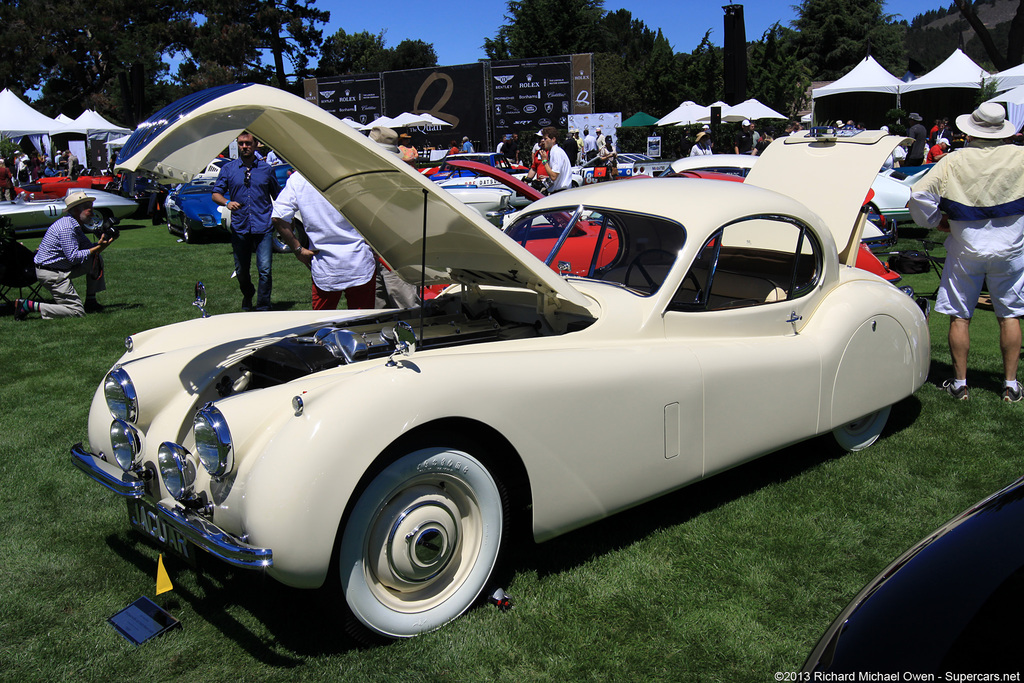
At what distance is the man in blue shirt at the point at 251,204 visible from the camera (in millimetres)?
7523

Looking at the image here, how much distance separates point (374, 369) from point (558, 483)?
33.2 inches

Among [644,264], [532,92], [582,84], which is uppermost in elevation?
[582,84]

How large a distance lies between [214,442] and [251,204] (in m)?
5.43

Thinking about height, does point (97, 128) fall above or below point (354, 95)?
below

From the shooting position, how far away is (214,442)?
8.46ft

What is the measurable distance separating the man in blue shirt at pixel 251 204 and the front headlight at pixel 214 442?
5.28m

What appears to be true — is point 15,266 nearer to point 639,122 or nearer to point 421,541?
point 421,541

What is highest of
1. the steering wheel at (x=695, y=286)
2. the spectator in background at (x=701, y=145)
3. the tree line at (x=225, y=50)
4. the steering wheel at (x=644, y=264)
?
the tree line at (x=225, y=50)

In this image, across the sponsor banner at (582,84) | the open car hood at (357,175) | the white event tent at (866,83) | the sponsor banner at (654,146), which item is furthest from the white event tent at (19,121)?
the open car hood at (357,175)

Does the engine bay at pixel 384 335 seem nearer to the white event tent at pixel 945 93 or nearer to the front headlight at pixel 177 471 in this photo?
the front headlight at pixel 177 471

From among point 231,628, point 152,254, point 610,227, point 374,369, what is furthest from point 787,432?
point 152,254

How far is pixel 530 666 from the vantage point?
2660mm

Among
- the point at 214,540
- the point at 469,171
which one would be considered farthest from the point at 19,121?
the point at 214,540

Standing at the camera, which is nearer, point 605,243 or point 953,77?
point 605,243
